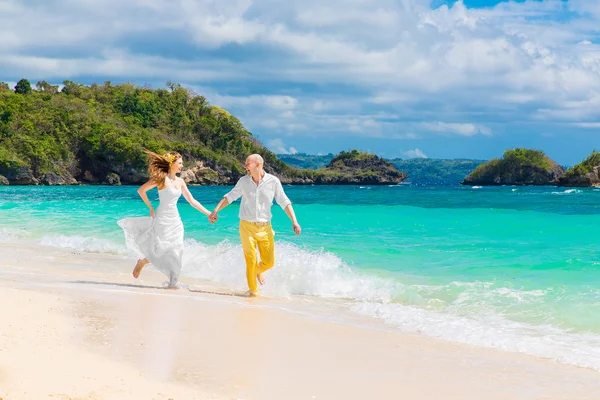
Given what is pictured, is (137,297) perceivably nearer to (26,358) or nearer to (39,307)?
(39,307)

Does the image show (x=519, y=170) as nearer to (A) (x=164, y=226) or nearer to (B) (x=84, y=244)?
(B) (x=84, y=244)

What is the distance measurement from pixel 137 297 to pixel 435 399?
4.33 metres

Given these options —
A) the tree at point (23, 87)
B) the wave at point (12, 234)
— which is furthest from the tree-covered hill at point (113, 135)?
the wave at point (12, 234)

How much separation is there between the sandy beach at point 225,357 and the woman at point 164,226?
865mm

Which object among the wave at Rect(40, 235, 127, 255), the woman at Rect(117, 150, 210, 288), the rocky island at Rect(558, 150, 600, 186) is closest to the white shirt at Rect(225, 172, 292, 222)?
the woman at Rect(117, 150, 210, 288)

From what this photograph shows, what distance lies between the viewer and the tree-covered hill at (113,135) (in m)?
87.4

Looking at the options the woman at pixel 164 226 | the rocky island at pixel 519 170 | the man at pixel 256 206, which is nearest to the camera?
the man at pixel 256 206

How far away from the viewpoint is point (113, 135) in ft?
311

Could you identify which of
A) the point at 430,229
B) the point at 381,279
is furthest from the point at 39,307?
the point at 430,229

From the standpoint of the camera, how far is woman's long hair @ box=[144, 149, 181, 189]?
854cm

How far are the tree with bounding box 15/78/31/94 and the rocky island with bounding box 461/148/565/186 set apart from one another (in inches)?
3451

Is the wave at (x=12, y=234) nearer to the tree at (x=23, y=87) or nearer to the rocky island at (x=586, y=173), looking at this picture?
the rocky island at (x=586, y=173)

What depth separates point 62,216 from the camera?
24859mm

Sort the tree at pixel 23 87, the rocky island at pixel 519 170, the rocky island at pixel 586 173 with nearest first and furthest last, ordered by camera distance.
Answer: the rocky island at pixel 586 173 < the tree at pixel 23 87 < the rocky island at pixel 519 170
